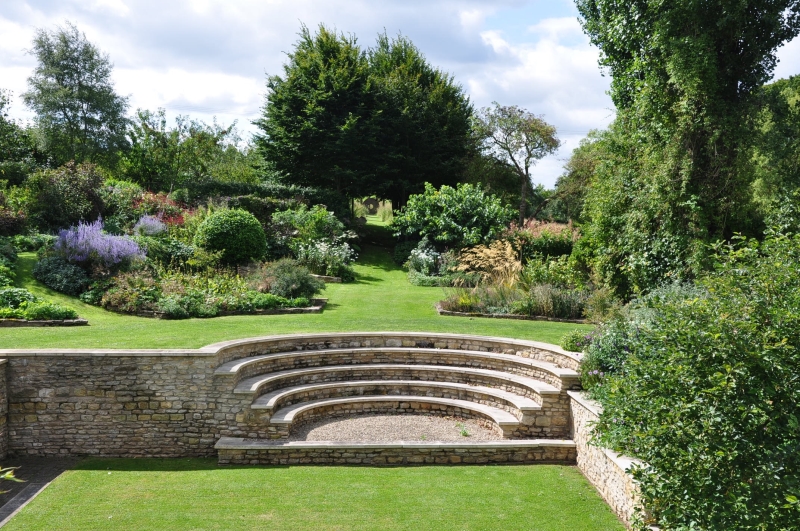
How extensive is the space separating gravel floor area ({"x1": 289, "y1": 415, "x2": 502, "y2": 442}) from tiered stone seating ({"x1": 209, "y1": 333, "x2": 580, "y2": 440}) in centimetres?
20

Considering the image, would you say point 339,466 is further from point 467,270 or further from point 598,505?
point 467,270

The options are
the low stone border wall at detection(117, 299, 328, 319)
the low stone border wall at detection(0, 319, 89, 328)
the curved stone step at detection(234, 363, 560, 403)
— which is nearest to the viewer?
the curved stone step at detection(234, 363, 560, 403)

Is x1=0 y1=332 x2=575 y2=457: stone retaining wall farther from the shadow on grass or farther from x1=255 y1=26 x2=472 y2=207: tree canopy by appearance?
x1=255 y1=26 x2=472 y2=207: tree canopy

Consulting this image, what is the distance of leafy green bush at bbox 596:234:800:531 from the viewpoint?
15.0 feet

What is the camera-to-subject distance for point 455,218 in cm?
1992

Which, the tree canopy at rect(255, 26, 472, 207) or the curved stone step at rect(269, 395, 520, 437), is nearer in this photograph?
the curved stone step at rect(269, 395, 520, 437)

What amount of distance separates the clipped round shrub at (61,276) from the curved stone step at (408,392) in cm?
644

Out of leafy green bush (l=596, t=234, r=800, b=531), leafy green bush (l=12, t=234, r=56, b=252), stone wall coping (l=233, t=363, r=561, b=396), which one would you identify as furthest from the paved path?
leafy green bush (l=12, t=234, r=56, b=252)

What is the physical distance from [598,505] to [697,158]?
8.87 meters

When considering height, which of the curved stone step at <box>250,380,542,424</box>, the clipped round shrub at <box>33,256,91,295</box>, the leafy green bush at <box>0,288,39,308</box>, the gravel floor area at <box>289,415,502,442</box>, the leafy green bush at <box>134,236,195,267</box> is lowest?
the gravel floor area at <box>289,415,502,442</box>

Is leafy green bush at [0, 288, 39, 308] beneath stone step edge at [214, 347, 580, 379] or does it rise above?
above

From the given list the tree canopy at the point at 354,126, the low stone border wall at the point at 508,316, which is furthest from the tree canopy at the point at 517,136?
the low stone border wall at the point at 508,316

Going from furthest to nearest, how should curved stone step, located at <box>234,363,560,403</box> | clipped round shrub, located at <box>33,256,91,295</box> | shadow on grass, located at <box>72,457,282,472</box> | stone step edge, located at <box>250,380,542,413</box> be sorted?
clipped round shrub, located at <box>33,256,91,295</box> → curved stone step, located at <box>234,363,560,403</box> → stone step edge, located at <box>250,380,542,413</box> → shadow on grass, located at <box>72,457,282,472</box>

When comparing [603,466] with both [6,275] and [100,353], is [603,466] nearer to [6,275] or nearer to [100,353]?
[100,353]
